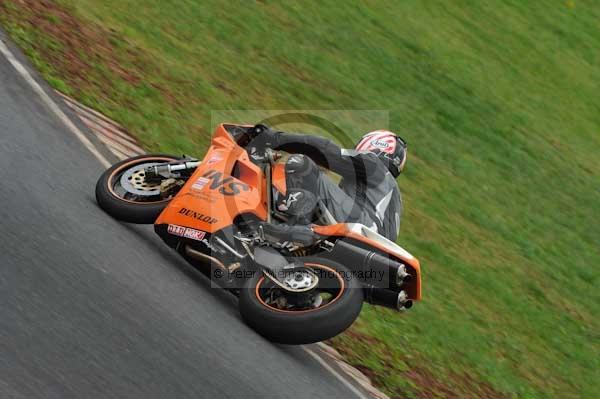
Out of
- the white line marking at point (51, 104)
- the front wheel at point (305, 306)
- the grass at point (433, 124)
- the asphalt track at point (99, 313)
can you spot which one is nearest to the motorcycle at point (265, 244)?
the front wheel at point (305, 306)

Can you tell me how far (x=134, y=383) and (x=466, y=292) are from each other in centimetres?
737

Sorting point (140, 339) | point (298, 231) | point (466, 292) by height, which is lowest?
point (466, 292)

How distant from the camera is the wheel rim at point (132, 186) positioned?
299 inches

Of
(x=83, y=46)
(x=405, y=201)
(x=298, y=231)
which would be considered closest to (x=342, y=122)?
(x=405, y=201)

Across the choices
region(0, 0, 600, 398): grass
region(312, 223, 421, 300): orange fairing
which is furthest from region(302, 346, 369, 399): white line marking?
region(312, 223, 421, 300): orange fairing

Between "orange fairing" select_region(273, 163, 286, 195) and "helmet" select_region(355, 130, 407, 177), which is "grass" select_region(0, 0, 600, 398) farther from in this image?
"orange fairing" select_region(273, 163, 286, 195)

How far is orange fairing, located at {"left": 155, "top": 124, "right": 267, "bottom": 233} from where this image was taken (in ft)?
23.1

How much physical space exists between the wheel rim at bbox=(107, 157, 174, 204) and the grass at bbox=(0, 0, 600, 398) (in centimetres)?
220

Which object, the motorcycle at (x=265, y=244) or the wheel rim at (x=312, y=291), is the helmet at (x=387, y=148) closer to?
the motorcycle at (x=265, y=244)

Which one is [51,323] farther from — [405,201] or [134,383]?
[405,201]

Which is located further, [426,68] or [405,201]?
[426,68]

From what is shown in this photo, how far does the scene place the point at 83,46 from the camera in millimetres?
11625

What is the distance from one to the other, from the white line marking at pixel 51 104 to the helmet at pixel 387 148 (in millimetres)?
2385

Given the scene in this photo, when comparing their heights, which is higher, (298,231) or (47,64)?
(298,231)
